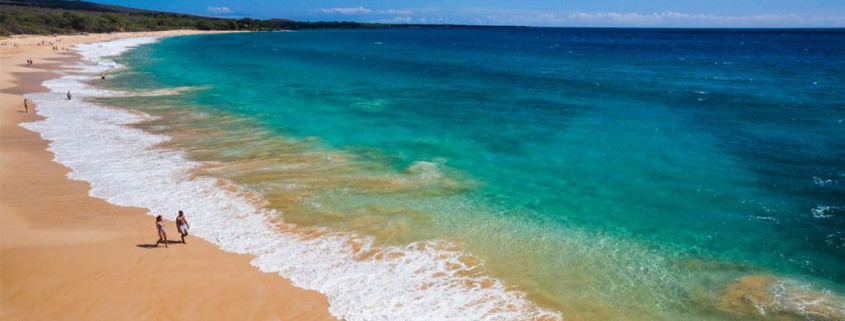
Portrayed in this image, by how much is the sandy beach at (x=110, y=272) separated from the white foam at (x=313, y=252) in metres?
0.70

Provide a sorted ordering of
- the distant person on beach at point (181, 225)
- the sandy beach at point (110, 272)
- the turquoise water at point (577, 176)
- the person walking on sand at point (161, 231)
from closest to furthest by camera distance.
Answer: the sandy beach at point (110, 272) < the turquoise water at point (577, 176) < the person walking on sand at point (161, 231) < the distant person on beach at point (181, 225)

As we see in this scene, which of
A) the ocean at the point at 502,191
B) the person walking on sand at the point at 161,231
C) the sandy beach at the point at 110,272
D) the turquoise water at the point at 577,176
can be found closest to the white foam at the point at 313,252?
the ocean at the point at 502,191

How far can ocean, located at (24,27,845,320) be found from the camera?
616 inches

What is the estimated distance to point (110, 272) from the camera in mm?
16109

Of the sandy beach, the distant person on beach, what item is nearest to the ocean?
the sandy beach

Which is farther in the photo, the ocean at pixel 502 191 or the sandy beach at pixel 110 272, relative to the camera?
the ocean at pixel 502 191

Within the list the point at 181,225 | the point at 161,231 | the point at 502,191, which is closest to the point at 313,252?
the point at 181,225

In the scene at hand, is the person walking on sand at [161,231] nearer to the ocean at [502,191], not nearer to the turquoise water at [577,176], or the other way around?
the ocean at [502,191]

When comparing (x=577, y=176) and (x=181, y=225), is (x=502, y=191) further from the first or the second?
(x=181, y=225)

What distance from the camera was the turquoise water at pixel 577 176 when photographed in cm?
1669

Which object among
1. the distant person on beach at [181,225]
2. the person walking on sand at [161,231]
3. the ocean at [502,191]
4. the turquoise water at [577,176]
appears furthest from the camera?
the distant person on beach at [181,225]

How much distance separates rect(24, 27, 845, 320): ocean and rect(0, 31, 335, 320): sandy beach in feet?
3.13

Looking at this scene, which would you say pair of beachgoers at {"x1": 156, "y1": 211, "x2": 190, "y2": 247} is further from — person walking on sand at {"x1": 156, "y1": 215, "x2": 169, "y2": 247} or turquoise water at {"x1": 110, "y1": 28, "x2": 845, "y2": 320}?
turquoise water at {"x1": 110, "y1": 28, "x2": 845, "y2": 320}

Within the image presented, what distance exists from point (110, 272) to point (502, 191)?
15.3 meters
